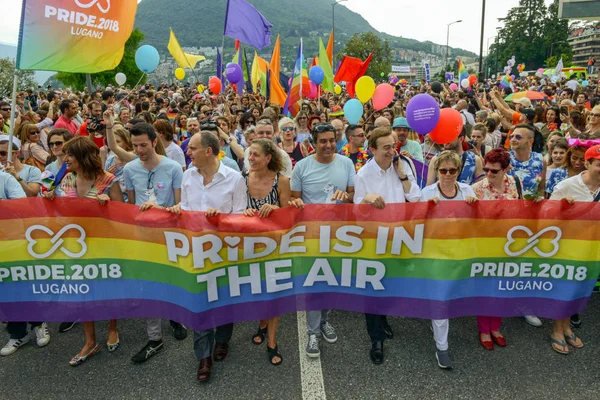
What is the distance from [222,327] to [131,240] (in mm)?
1029

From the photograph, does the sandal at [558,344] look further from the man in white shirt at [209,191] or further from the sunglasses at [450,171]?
the man in white shirt at [209,191]

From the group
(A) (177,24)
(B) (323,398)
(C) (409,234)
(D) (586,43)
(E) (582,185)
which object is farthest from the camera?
(A) (177,24)

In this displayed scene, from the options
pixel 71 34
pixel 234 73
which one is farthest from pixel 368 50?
pixel 71 34

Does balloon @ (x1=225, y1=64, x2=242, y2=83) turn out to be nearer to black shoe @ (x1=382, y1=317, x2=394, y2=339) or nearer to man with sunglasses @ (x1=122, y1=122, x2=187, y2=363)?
man with sunglasses @ (x1=122, y1=122, x2=187, y2=363)

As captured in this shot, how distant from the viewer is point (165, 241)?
348 centimetres

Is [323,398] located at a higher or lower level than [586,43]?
lower

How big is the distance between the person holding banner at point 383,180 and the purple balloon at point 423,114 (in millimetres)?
1873

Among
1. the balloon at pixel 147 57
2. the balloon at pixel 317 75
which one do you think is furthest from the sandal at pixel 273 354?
the balloon at pixel 317 75

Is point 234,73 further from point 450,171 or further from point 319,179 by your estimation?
point 450,171

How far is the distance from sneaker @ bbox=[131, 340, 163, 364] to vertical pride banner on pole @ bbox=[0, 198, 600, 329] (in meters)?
0.31

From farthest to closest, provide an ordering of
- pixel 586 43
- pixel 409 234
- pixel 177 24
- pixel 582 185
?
pixel 177 24 → pixel 586 43 → pixel 582 185 → pixel 409 234

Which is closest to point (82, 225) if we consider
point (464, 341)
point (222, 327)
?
point (222, 327)

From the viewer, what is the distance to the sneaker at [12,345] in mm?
3745

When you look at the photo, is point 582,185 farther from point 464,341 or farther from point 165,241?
point 165,241
